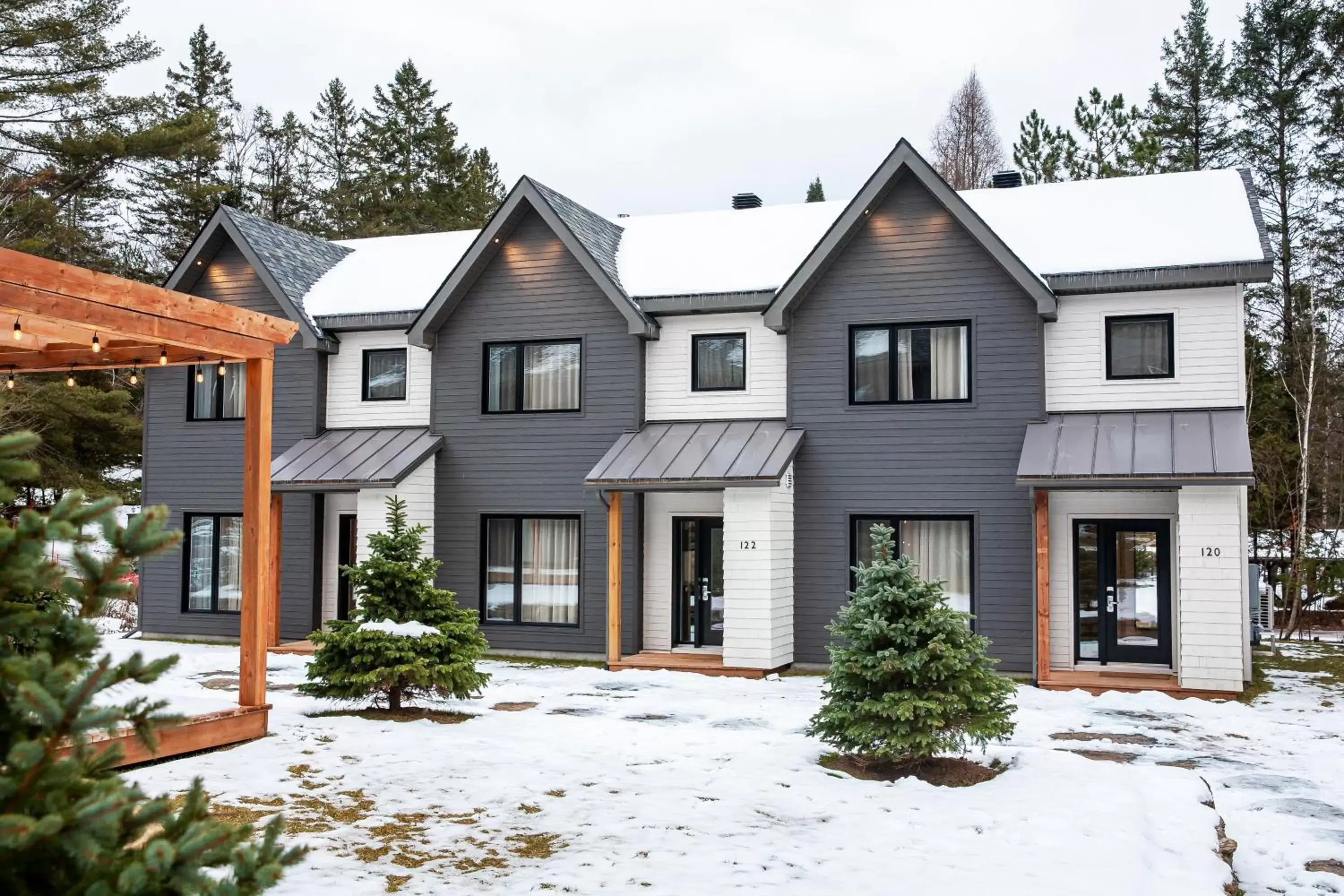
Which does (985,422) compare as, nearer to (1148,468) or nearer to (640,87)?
(1148,468)

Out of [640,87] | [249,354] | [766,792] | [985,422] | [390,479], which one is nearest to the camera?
[766,792]

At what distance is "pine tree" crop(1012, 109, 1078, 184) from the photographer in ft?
98.6

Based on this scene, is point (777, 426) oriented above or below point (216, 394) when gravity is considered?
→ below

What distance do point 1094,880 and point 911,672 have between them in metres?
2.59

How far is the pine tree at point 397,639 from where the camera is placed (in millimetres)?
11383

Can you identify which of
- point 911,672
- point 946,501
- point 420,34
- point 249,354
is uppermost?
point 420,34

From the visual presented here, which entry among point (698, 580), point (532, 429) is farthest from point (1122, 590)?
point (532, 429)

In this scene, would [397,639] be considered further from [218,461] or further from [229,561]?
[218,461]

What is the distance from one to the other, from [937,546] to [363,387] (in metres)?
9.78

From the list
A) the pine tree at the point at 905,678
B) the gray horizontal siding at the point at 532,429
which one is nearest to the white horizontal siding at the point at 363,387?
the gray horizontal siding at the point at 532,429

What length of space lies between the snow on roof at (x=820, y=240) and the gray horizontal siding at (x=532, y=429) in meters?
0.95

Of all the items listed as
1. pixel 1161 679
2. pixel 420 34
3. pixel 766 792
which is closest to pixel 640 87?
pixel 420 34

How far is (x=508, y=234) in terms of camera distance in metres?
18.1

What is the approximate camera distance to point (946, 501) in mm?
15656
